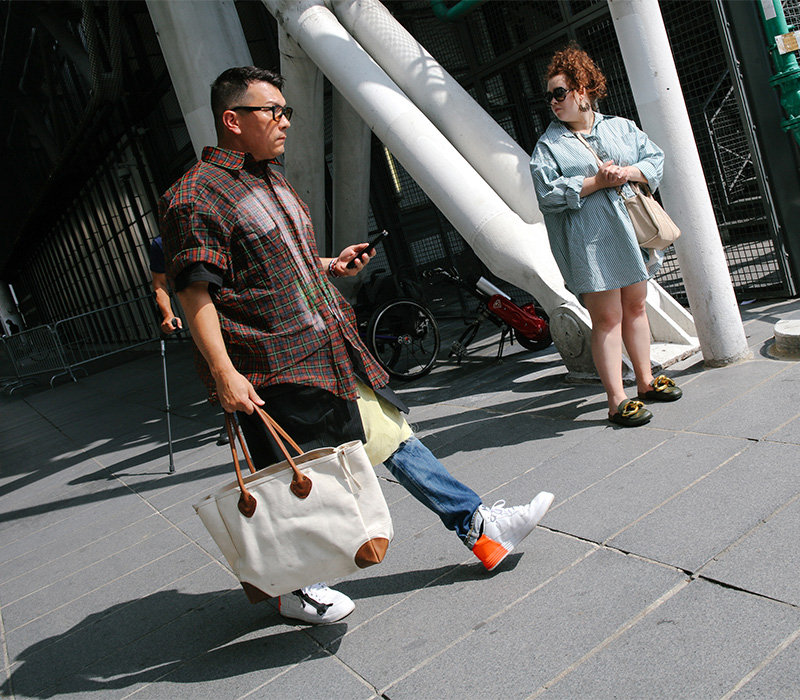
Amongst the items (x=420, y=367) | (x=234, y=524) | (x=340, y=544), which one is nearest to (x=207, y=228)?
(x=234, y=524)

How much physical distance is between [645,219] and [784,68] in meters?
2.26

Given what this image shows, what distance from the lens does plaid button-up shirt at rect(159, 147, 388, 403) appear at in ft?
8.08

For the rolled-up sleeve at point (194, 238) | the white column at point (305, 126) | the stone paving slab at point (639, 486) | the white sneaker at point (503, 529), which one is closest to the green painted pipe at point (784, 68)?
the stone paving slab at point (639, 486)

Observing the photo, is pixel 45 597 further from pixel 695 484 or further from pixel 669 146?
pixel 669 146

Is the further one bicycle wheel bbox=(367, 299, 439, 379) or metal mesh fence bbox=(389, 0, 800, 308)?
bicycle wheel bbox=(367, 299, 439, 379)

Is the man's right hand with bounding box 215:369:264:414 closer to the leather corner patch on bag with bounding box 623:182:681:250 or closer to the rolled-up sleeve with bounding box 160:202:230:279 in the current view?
the rolled-up sleeve with bounding box 160:202:230:279

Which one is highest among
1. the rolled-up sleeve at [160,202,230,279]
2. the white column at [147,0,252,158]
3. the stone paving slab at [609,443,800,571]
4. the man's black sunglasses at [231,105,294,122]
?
the white column at [147,0,252,158]

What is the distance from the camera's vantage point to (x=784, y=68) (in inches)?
208

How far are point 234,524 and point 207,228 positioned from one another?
3.19 feet

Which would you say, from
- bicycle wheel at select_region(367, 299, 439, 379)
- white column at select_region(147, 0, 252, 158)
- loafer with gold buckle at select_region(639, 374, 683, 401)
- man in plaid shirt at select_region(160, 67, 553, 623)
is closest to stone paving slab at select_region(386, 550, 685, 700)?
man in plaid shirt at select_region(160, 67, 553, 623)

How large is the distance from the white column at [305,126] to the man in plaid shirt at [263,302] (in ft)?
16.5

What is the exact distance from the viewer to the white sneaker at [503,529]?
2758 millimetres

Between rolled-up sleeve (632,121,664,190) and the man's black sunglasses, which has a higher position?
the man's black sunglasses

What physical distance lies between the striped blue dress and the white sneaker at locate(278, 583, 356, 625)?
7.12 feet
